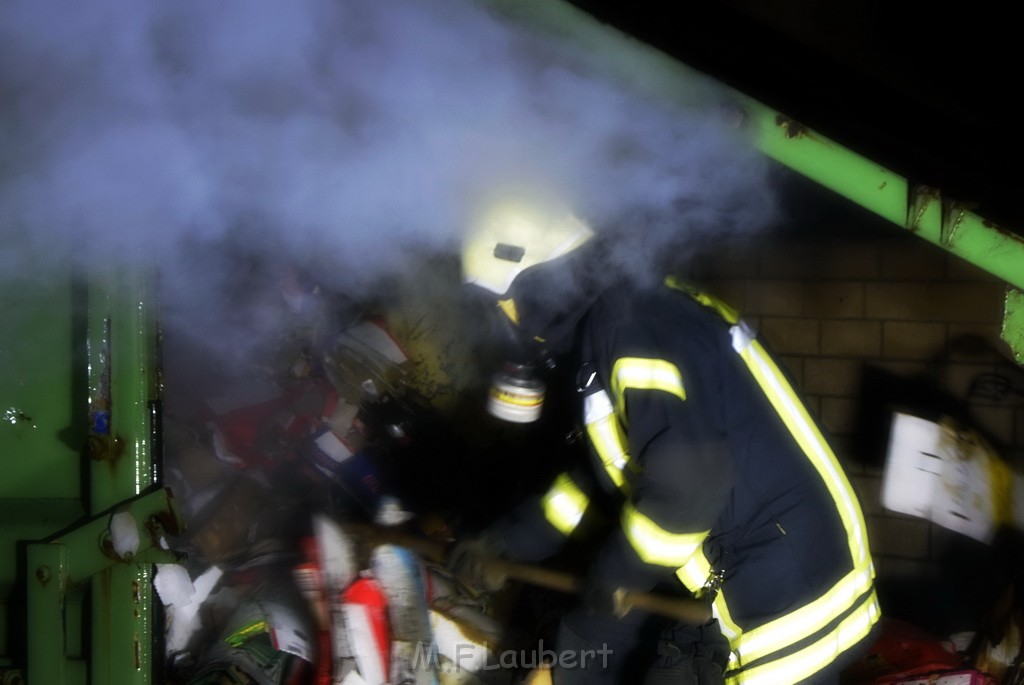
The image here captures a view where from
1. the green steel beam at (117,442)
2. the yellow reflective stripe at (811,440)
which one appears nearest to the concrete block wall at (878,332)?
the yellow reflective stripe at (811,440)

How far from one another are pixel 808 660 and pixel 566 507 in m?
0.75

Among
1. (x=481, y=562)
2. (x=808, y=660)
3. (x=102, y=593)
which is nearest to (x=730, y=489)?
(x=808, y=660)

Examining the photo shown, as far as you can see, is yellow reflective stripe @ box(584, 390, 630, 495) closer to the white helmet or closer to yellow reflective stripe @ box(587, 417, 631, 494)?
yellow reflective stripe @ box(587, 417, 631, 494)

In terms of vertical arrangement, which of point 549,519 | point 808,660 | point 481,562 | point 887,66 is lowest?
point 808,660

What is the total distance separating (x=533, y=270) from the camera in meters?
1.82

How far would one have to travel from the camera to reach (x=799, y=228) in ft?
10.8

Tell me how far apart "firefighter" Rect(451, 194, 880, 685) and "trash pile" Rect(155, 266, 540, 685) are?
895 millimetres

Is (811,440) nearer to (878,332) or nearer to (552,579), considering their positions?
(552,579)

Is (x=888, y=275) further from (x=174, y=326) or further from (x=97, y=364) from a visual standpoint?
(x=97, y=364)

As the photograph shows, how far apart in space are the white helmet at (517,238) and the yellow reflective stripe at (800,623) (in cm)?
94

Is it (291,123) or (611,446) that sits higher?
(291,123)

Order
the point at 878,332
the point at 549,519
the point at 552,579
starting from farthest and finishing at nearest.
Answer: the point at 878,332, the point at 549,519, the point at 552,579

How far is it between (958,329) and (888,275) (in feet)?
1.06

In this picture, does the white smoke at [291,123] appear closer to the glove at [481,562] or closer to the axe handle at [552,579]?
the axe handle at [552,579]
